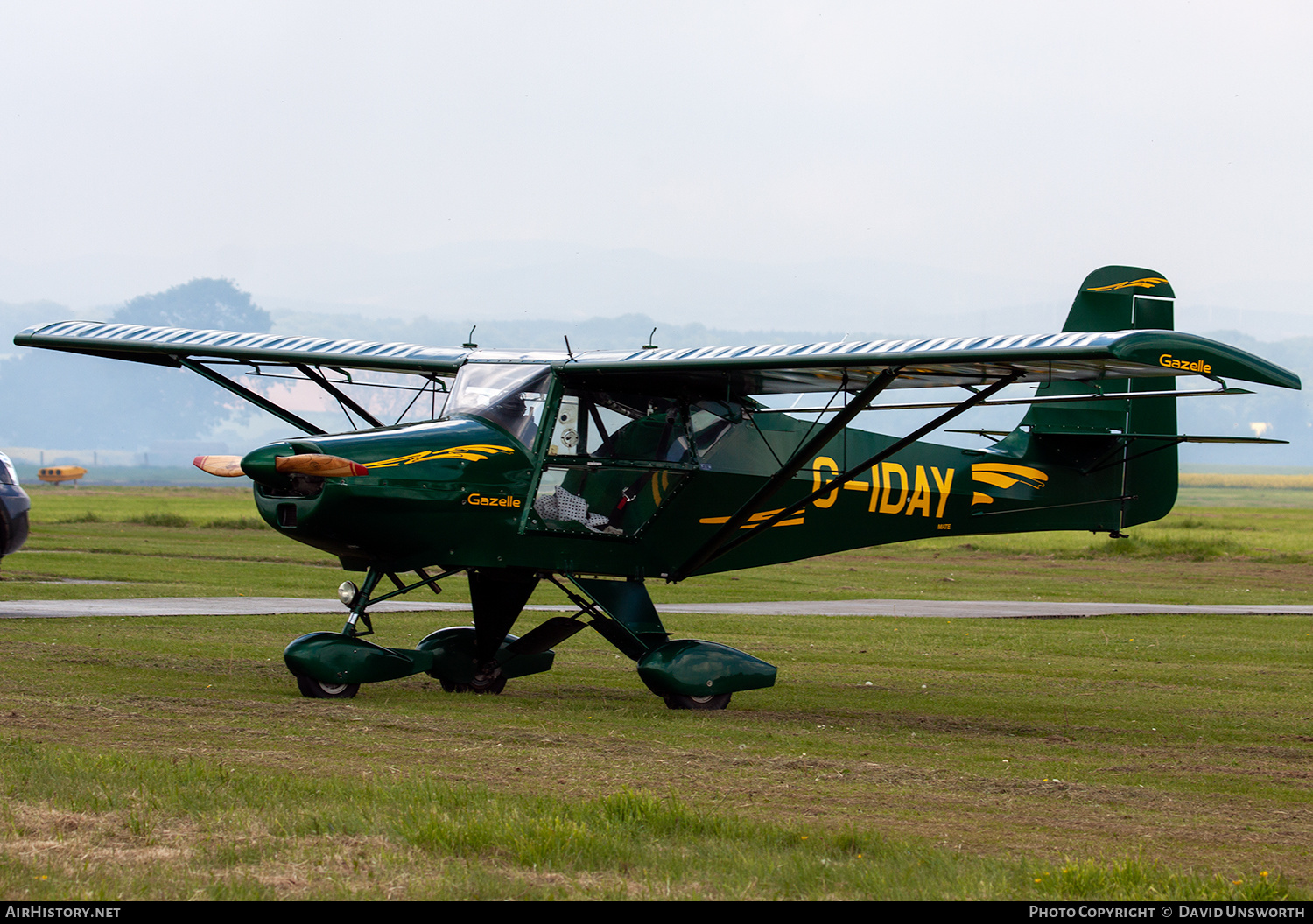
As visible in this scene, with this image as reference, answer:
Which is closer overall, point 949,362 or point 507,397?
point 949,362

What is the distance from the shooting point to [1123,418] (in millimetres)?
16922

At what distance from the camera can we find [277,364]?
1588 cm

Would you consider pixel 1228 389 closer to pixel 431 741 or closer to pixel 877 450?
pixel 877 450

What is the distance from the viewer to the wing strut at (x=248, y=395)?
15.5 metres

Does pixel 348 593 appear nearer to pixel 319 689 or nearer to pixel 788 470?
pixel 319 689

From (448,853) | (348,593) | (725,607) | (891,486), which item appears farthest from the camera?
(725,607)

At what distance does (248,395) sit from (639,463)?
540 centimetres

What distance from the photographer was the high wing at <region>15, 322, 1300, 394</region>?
10633mm

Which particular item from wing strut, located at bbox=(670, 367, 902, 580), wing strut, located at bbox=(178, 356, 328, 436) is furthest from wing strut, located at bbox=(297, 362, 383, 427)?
wing strut, located at bbox=(670, 367, 902, 580)

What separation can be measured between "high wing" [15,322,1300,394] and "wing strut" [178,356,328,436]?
0.38 feet

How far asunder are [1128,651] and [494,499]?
39.3 feet

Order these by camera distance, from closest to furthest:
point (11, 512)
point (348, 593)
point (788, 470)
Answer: point (348, 593) → point (788, 470) → point (11, 512)

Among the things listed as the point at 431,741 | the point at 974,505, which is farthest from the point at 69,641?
the point at 974,505

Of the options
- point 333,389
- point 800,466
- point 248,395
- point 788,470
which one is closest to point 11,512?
point 248,395
